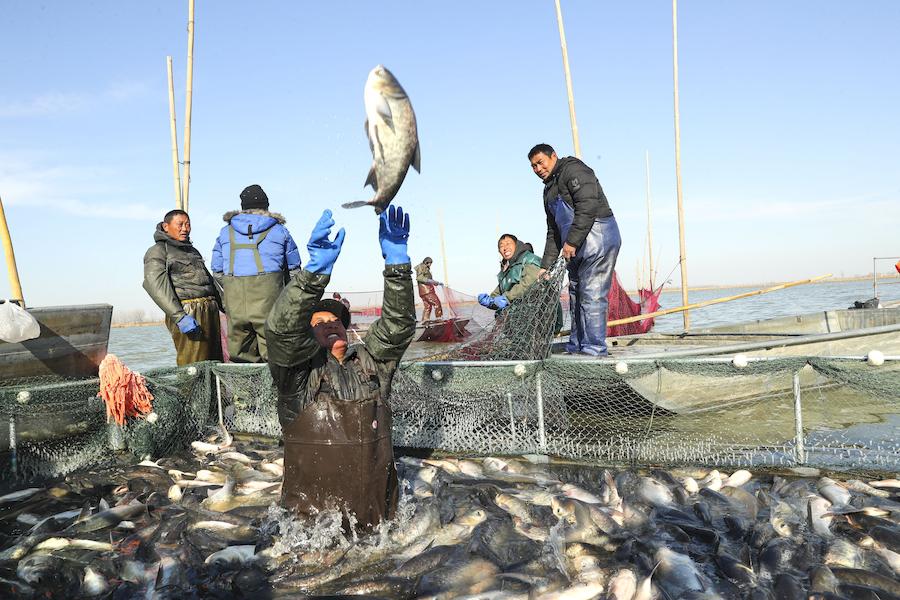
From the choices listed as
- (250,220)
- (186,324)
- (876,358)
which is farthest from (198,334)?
(876,358)

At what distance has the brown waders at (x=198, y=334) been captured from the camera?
743cm

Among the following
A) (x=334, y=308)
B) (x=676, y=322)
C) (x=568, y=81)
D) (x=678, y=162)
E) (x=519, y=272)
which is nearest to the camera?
(x=334, y=308)

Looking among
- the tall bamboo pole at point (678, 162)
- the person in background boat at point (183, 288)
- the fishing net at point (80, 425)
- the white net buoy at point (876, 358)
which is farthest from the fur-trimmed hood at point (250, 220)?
the tall bamboo pole at point (678, 162)

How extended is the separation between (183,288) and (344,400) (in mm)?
4578

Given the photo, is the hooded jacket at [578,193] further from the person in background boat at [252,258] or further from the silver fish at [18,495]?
the silver fish at [18,495]

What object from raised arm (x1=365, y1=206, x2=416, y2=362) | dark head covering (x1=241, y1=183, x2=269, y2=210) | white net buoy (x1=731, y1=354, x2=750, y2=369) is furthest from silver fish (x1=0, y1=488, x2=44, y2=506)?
white net buoy (x1=731, y1=354, x2=750, y2=369)

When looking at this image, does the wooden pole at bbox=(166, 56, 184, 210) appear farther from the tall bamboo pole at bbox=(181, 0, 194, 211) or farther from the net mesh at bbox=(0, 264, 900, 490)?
the net mesh at bbox=(0, 264, 900, 490)

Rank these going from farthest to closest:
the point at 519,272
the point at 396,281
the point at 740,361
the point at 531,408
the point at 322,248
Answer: the point at 519,272 < the point at 531,408 < the point at 740,361 < the point at 396,281 < the point at 322,248

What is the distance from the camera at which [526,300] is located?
6.56 m

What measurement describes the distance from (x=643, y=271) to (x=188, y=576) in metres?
26.2

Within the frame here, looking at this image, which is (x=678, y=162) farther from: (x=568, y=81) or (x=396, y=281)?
(x=396, y=281)

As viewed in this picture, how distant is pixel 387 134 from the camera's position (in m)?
3.33

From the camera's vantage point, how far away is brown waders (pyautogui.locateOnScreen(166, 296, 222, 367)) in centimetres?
743

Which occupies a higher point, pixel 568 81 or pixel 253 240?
pixel 568 81
